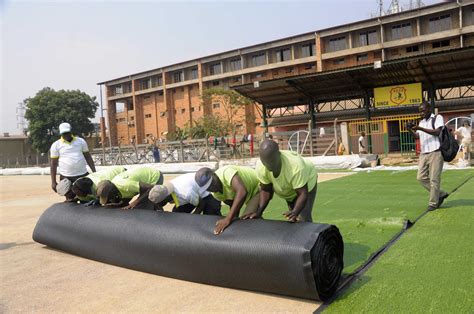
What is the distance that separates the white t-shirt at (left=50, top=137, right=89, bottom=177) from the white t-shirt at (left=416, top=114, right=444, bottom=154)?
5388mm

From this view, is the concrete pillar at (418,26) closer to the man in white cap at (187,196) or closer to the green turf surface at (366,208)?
the green turf surface at (366,208)

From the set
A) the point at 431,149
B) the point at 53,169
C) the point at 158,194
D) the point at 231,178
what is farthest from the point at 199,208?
the point at 431,149

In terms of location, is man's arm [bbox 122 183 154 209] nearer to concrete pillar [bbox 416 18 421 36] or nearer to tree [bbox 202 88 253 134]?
tree [bbox 202 88 253 134]

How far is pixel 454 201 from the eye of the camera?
7.04 m

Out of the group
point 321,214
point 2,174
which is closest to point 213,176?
point 321,214

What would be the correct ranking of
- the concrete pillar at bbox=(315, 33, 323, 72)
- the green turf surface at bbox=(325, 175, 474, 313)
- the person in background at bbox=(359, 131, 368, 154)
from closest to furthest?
the green turf surface at bbox=(325, 175, 474, 313), the person in background at bbox=(359, 131, 368, 154), the concrete pillar at bbox=(315, 33, 323, 72)

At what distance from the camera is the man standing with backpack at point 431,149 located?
20.1 feet

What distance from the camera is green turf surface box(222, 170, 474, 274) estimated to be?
15.6 feet

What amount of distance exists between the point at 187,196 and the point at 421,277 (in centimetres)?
255

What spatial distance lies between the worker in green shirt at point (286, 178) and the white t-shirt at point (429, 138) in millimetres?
2845

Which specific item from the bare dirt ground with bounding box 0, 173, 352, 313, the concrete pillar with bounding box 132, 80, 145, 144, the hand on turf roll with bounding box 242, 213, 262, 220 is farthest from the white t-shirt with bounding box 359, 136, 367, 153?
the concrete pillar with bounding box 132, 80, 145, 144

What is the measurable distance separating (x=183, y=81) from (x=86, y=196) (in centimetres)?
4624

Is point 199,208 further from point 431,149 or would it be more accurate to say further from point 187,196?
point 431,149

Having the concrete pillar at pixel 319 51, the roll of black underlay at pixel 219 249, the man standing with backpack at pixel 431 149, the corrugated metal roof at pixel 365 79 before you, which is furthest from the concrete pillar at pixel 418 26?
the roll of black underlay at pixel 219 249
